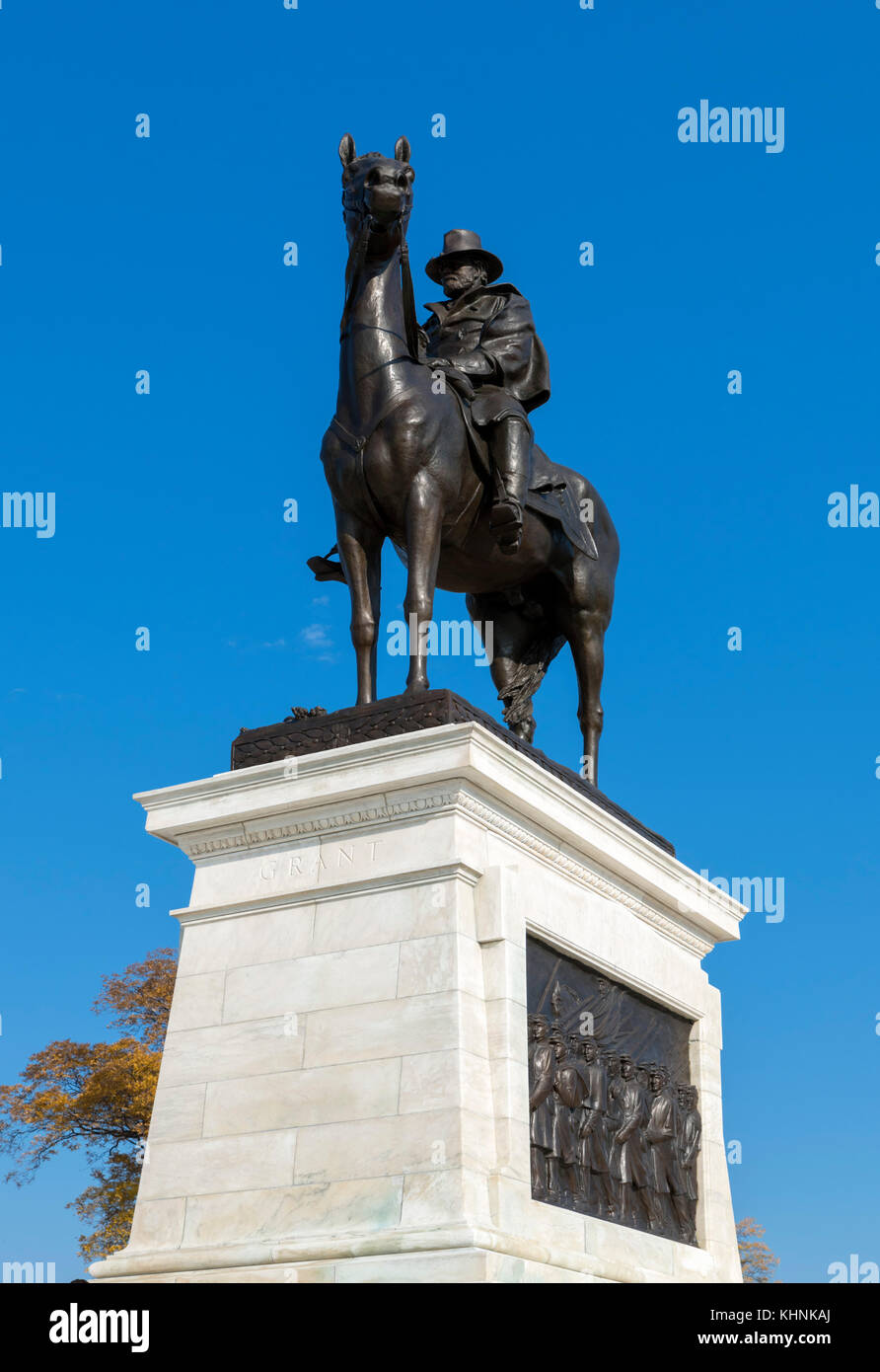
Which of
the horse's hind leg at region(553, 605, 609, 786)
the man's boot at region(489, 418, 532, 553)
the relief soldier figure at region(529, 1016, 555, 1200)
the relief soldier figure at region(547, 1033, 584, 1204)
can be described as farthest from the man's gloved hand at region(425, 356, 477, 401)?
the relief soldier figure at region(547, 1033, 584, 1204)

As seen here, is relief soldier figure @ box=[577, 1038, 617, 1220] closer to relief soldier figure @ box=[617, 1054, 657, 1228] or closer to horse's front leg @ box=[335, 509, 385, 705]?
relief soldier figure @ box=[617, 1054, 657, 1228]

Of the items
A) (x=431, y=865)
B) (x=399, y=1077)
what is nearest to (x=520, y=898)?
(x=431, y=865)

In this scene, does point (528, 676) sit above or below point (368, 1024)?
above

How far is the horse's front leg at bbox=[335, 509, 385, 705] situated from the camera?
1197 centimetres

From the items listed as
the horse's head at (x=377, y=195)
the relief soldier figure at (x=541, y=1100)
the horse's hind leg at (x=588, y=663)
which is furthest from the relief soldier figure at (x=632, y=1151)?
the horse's head at (x=377, y=195)

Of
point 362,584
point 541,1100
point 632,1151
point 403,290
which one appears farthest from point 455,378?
point 632,1151

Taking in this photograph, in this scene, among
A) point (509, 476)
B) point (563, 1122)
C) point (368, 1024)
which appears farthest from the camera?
point (509, 476)

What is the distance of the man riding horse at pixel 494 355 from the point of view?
12461 mm

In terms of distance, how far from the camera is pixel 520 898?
10766mm

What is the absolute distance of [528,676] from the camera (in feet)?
47.9

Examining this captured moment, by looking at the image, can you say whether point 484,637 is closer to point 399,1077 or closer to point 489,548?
point 489,548

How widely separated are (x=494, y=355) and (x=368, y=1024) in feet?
19.0

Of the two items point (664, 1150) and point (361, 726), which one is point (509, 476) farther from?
point (664, 1150)

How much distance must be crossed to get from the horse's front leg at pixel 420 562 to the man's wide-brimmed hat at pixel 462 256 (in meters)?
3.32
